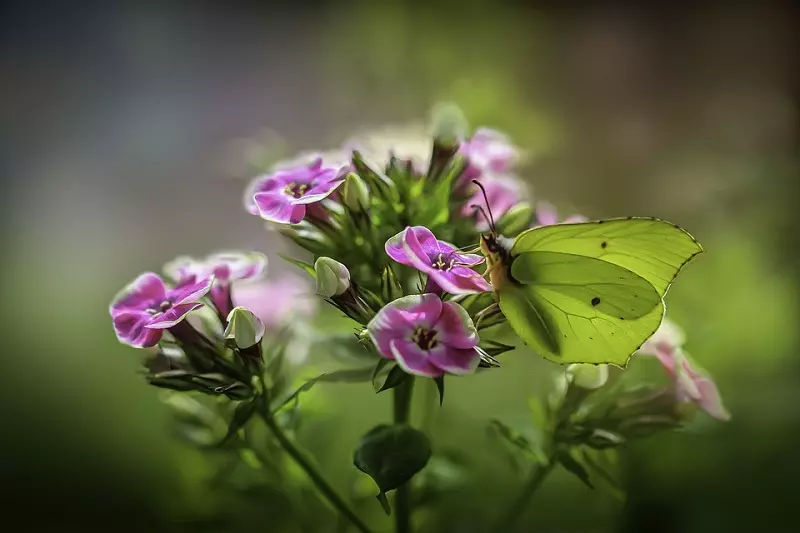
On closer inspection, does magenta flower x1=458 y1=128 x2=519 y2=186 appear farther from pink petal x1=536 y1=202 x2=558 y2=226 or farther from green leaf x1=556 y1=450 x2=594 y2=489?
green leaf x1=556 y1=450 x2=594 y2=489

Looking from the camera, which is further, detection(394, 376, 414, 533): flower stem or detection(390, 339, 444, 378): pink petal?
detection(394, 376, 414, 533): flower stem

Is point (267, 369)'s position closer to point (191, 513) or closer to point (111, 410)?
point (191, 513)

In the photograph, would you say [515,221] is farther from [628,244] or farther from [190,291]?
[190,291]

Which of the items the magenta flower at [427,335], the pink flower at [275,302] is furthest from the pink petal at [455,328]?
the pink flower at [275,302]

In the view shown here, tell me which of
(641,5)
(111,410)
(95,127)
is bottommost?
(111,410)

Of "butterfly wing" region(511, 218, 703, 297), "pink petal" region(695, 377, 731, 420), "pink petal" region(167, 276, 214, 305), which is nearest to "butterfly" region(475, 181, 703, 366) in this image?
"butterfly wing" region(511, 218, 703, 297)

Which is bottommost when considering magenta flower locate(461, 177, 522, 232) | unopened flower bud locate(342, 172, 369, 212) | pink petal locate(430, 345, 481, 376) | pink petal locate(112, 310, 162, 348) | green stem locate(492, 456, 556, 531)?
green stem locate(492, 456, 556, 531)

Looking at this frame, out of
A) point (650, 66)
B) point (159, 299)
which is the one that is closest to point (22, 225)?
point (159, 299)
